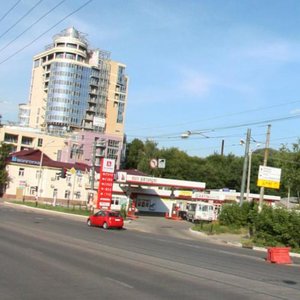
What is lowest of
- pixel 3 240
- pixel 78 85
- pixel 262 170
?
pixel 3 240

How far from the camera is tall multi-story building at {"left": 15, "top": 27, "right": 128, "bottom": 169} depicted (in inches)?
6107

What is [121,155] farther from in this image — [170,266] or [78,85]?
A: [170,266]

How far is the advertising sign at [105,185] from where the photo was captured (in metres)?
59.3

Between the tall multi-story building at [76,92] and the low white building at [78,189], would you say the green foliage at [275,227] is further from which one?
the tall multi-story building at [76,92]

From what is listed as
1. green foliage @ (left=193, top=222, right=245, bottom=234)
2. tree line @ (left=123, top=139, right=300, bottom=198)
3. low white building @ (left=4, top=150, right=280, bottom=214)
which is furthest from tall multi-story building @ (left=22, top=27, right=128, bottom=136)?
green foliage @ (left=193, top=222, right=245, bottom=234)

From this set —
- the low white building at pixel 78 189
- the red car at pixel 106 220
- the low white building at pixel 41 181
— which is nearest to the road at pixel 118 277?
the red car at pixel 106 220

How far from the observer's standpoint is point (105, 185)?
5947cm

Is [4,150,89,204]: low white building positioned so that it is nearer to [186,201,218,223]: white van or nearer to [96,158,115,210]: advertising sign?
[186,201,218,223]: white van

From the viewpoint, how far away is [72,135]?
142 m

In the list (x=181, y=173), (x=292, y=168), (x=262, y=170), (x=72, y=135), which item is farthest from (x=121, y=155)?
(x=262, y=170)

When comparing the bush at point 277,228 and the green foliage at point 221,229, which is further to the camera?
the green foliage at point 221,229

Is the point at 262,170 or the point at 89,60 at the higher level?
the point at 89,60

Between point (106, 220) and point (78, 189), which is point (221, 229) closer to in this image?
point (106, 220)

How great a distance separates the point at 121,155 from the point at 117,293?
143m
